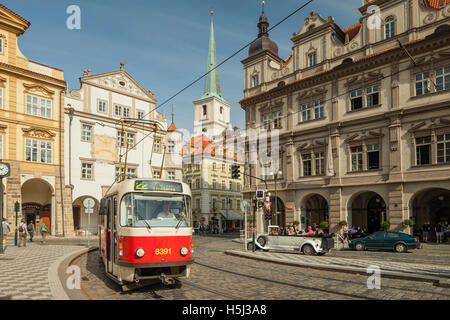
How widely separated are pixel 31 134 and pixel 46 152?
1.95 meters

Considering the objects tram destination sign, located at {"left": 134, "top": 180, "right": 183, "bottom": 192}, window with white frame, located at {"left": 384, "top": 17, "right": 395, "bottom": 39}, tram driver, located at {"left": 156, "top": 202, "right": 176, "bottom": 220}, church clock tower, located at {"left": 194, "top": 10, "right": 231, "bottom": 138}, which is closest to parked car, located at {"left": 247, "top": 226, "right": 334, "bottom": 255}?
tram destination sign, located at {"left": 134, "top": 180, "right": 183, "bottom": 192}

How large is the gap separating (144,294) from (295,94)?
2709 cm

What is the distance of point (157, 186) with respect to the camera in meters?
9.66

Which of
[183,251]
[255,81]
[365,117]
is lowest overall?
[183,251]

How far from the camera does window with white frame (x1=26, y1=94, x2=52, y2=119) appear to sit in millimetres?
32219

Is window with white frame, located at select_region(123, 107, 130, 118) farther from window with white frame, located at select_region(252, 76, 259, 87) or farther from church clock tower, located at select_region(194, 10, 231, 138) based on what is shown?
church clock tower, located at select_region(194, 10, 231, 138)

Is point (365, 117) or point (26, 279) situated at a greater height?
point (365, 117)

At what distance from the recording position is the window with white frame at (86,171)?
3603 centimetres

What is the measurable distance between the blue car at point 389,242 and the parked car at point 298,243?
3.68m

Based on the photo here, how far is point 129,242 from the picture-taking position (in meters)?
8.98

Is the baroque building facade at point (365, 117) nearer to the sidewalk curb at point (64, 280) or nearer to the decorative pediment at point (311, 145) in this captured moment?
the decorative pediment at point (311, 145)

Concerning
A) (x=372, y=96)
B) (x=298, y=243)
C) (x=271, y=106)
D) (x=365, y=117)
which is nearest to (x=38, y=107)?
(x=271, y=106)

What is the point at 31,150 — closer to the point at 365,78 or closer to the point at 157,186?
the point at 157,186
